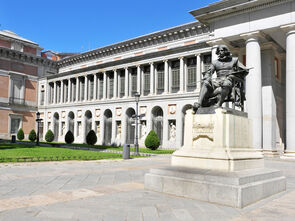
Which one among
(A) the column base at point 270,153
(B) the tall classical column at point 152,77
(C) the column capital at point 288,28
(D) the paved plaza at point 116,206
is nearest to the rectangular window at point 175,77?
(B) the tall classical column at point 152,77

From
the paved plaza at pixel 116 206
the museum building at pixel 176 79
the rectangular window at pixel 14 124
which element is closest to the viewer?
the paved plaza at pixel 116 206

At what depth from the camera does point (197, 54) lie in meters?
35.4

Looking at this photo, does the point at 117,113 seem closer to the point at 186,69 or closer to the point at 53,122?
the point at 186,69

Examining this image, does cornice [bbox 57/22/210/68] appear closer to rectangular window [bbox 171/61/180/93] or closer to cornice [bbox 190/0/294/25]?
rectangular window [bbox 171/61/180/93]

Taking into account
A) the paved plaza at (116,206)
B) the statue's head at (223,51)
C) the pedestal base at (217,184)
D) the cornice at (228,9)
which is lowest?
the paved plaza at (116,206)

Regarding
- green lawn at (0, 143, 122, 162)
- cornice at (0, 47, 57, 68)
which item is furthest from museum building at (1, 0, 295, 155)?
green lawn at (0, 143, 122, 162)

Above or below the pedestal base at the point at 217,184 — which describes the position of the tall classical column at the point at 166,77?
above

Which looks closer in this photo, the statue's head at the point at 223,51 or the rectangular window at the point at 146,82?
the statue's head at the point at 223,51

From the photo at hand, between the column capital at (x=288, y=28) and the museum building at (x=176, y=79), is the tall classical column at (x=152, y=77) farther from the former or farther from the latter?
the column capital at (x=288, y=28)

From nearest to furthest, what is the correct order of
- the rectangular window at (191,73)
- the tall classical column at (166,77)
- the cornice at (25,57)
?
the rectangular window at (191,73), the tall classical column at (166,77), the cornice at (25,57)

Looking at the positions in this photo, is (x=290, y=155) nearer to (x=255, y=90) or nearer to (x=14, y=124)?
(x=255, y=90)

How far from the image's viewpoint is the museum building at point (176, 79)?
23.8 m

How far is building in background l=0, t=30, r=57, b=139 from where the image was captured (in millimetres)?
49719

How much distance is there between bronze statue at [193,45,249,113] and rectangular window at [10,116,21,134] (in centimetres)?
5004
